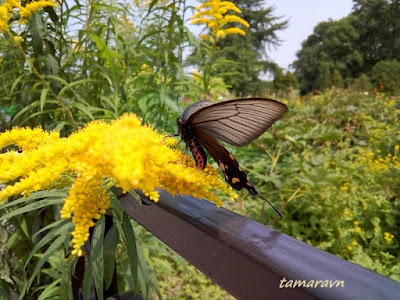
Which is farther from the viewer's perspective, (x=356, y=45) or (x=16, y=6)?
(x=356, y=45)

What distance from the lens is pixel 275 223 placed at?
3.51 m

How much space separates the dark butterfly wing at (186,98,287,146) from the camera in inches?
33.9

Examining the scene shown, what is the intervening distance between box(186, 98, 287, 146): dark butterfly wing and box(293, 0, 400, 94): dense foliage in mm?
30946

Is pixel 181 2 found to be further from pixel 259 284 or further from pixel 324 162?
pixel 324 162

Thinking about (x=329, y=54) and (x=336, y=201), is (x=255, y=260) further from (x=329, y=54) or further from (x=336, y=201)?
(x=329, y=54)

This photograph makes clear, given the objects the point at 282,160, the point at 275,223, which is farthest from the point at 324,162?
the point at 275,223

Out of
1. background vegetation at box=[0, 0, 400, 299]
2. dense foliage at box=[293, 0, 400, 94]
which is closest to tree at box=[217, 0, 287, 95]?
dense foliage at box=[293, 0, 400, 94]

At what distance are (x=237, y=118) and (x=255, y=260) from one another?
557 millimetres

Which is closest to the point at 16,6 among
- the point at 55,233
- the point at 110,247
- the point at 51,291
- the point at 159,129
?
the point at 159,129

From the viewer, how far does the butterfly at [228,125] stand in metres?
0.88

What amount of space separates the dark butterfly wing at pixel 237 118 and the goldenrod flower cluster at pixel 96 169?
19cm

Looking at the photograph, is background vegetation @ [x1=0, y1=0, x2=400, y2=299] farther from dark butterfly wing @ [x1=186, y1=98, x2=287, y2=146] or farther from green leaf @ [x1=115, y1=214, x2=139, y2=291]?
dark butterfly wing @ [x1=186, y1=98, x2=287, y2=146]

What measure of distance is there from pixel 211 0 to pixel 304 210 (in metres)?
2.22

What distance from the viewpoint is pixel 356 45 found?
38.6 m
